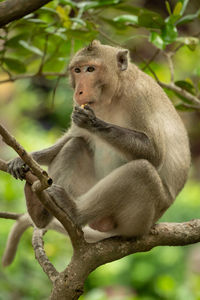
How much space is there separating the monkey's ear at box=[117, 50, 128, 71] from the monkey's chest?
53 centimetres

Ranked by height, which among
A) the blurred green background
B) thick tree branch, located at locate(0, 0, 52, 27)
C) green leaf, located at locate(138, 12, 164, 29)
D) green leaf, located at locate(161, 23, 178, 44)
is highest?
thick tree branch, located at locate(0, 0, 52, 27)

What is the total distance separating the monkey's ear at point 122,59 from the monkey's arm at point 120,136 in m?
0.45

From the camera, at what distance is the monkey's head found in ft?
10.3

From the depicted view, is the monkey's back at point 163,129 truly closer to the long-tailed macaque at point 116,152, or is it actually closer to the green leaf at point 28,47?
the long-tailed macaque at point 116,152

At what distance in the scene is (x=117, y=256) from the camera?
3.07m

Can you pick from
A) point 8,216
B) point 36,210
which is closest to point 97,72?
point 36,210

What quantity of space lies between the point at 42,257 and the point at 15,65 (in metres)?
1.37

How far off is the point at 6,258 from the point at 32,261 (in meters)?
2.16

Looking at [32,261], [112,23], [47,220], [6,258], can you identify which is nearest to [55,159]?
[47,220]

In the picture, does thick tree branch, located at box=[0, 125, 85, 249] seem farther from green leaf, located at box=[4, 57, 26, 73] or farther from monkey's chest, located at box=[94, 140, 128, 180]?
green leaf, located at box=[4, 57, 26, 73]

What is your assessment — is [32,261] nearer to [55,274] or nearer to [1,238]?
[1,238]

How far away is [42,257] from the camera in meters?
3.07

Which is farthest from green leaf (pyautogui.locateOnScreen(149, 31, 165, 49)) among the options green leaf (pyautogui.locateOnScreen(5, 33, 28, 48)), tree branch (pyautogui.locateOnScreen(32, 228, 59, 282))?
tree branch (pyautogui.locateOnScreen(32, 228, 59, 282))

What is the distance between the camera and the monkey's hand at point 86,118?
116 inches
